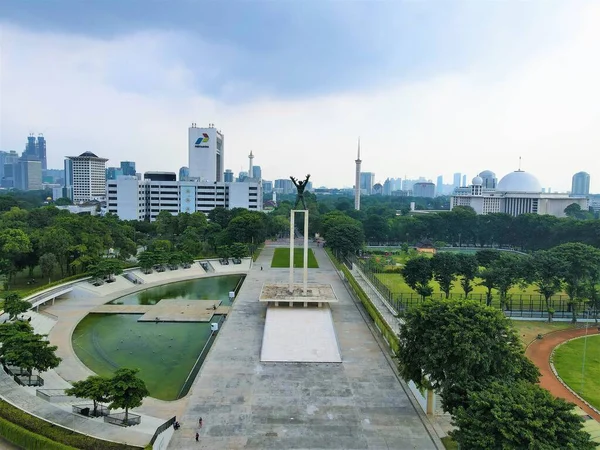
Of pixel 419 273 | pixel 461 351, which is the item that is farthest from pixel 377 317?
pixel 461 351

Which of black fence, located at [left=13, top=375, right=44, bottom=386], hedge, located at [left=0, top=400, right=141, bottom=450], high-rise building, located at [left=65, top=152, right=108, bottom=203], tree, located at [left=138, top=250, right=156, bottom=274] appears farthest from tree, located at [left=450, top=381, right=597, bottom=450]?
high-rise building, located at [left=65, top=152, right=108, bottom=203]

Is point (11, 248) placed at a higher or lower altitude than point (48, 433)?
higher

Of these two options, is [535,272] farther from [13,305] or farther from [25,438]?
[13,305]

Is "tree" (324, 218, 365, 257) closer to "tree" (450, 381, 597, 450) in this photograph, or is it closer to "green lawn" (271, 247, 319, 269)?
"green lawn" (271, 247, 319, 269)

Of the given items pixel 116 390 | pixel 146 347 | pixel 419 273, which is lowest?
pixel 146 347

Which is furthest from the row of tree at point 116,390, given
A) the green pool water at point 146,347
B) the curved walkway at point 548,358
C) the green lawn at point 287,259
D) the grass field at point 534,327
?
the green lawn at point 287,259

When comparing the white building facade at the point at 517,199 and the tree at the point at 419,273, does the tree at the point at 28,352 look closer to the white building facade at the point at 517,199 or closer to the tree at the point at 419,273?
the tree at the point at 419,273

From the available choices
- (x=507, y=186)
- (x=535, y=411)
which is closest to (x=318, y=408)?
(x=535, y=411)
